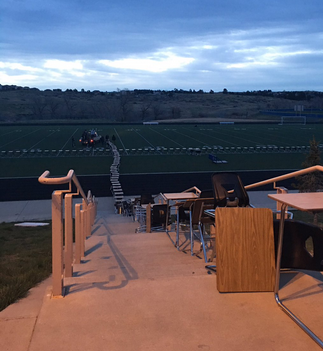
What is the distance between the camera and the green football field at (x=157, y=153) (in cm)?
3416

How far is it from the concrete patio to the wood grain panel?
132 millimetres

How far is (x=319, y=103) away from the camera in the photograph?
Answer: 16600 cm

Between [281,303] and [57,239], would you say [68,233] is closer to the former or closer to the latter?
[57,239]

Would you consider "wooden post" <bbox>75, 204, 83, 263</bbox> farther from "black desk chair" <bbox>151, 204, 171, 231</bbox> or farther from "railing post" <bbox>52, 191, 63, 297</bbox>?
"black desk chair" <bbox>151, 204, 171, 231</bbox>

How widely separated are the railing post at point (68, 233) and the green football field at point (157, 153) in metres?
26.0

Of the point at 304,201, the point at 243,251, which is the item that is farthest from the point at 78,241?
the point at 304,201

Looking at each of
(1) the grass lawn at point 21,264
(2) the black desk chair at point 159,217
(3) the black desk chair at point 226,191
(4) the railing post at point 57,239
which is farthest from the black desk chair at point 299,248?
(2) the black desk chair at point 159,217

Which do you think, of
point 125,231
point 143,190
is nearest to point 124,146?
point 143,190

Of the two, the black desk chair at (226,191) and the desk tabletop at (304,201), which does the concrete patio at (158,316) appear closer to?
the desk tabletop at (304,201)

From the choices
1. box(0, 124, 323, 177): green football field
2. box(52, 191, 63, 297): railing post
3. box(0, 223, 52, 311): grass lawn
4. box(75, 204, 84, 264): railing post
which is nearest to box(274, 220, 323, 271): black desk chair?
box(52, 191, 63, 297): railing post

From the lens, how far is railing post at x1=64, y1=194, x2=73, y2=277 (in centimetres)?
514

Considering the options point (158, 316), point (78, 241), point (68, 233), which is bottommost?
point (78, 241)

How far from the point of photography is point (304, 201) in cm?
376

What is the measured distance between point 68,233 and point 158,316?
1.74 metres
